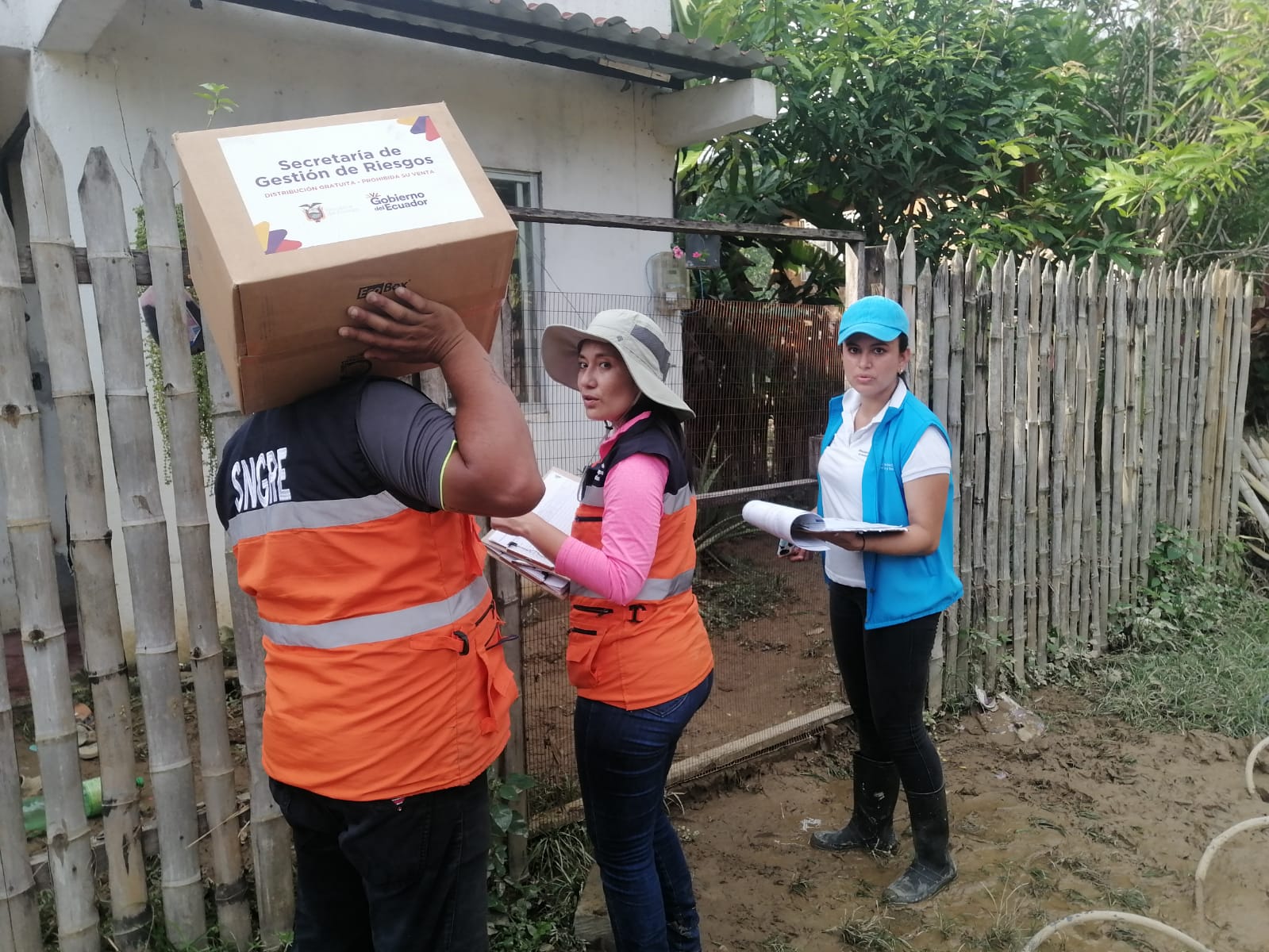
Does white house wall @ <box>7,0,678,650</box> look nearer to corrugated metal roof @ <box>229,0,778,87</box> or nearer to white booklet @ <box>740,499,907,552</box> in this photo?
corrugated metal roof @ <box>229,0,778,87</box>

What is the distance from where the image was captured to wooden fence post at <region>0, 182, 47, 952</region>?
7.06 ft

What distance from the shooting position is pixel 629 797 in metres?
2.12

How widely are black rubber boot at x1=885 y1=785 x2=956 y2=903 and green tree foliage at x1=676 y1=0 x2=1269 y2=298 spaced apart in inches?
184

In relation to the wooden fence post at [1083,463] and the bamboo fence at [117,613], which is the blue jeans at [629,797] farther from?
the wooden fence post at [1083,463]

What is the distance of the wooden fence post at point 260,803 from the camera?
98.4 inches

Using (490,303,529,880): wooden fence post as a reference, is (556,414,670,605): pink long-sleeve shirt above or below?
above

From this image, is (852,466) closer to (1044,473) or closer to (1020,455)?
(1020,455)

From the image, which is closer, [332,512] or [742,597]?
[332,512]

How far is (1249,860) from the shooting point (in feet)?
10.5

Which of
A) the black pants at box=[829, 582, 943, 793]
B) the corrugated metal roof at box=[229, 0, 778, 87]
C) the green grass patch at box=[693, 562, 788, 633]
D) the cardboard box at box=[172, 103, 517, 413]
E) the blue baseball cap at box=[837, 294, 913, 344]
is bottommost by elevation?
the green grass patch at box=[693, 562, 788, 633]

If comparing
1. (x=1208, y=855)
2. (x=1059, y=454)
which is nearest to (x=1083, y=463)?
(x=1059, y=454)

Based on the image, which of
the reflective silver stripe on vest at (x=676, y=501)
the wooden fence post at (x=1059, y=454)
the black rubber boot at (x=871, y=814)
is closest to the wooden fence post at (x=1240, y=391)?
the wooden fence post at (x=1059, y=454)

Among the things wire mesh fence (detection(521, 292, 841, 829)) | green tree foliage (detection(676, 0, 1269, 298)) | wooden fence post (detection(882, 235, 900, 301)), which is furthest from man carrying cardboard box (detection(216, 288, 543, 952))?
green tree foliage (detection(676, 0, 1269, 298))

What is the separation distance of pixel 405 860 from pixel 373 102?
4710mm
